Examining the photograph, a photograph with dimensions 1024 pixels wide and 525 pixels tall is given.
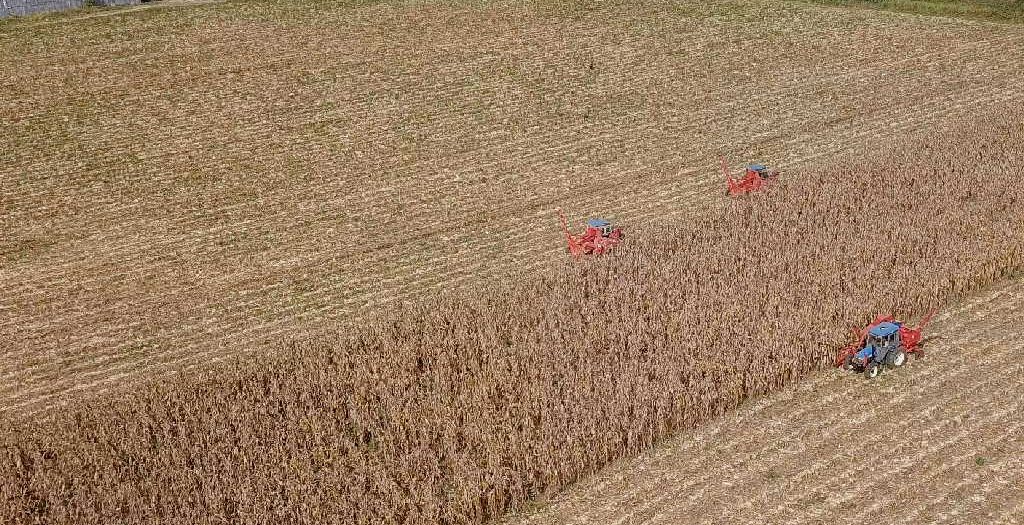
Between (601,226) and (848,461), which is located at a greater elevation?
(848,461)

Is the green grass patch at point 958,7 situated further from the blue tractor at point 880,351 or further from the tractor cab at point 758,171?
the blue tractor at point 880,351

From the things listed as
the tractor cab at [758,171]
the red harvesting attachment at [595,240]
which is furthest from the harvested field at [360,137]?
the tractor cab at [758,171]

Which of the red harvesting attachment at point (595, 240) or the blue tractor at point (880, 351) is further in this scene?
the red harvesting attachment at point (595, 240)

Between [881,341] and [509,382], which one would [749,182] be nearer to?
[881,341]

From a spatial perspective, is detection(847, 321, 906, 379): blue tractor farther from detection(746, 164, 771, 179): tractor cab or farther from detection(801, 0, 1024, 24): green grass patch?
detection(801, 0, 1024, 24): green grass patch

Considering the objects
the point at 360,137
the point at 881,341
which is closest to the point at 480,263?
the point at 881,341

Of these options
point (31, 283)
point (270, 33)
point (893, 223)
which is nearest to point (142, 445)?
point (31, 283)

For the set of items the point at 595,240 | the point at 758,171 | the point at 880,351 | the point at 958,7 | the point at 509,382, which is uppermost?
the point at 958,7
